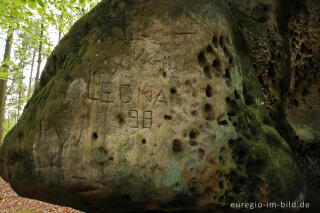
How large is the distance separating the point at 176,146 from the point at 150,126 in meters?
0.42

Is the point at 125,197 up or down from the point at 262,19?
down

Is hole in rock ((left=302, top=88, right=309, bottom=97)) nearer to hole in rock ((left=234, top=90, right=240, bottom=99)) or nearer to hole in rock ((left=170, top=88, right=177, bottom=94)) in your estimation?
hole in rock ((left=234, top=90, right=240, bottom=99))

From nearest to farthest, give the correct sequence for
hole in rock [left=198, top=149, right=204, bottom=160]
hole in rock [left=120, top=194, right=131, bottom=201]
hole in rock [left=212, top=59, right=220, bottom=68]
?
hole in rock [left=120, top=194, right=131, bottom=201], hole in rock [left=198, top=149, right=204, bottom=160], hole in rock [left=212, top=59, right=220, bottom=68]

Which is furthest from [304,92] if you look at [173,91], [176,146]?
[176,146]

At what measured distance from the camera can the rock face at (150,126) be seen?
A: 2523mm

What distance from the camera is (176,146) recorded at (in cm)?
265

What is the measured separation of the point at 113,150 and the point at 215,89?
5.15 ft

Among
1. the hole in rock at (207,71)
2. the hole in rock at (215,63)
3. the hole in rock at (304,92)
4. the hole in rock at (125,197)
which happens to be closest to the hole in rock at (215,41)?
the hole in rock at (215,63)

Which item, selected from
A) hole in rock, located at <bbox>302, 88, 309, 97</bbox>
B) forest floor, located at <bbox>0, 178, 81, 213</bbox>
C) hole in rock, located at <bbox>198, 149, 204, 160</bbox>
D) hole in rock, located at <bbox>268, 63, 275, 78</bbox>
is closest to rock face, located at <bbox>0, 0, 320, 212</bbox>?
hole in rock, located at <bbox>198, 149, 204, 160</bbox>

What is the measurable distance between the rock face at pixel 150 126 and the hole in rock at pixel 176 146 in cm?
1

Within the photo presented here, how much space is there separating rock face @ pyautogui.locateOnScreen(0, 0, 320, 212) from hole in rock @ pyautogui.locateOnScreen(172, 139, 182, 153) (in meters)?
0.01

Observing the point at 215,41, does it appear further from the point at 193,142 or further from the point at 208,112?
the point at 193,142

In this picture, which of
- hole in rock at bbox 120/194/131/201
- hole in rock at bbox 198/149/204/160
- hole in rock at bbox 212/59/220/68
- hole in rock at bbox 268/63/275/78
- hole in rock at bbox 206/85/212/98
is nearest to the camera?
hole in rock at bbox 120/194/131/201

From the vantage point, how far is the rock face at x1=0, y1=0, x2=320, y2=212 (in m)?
2.52
